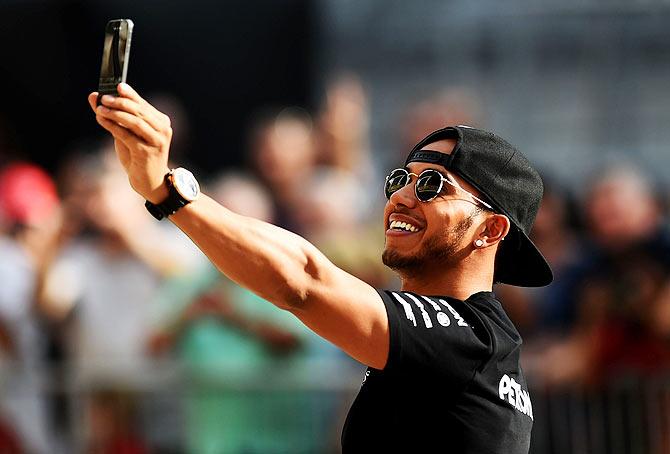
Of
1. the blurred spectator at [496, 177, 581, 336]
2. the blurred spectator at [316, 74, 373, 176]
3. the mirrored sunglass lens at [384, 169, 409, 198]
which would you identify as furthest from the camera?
the blurred spectator at [316, 74, 373, 176]

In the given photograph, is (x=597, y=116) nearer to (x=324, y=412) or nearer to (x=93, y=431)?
(x=324, y=412)

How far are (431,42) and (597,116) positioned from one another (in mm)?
1789

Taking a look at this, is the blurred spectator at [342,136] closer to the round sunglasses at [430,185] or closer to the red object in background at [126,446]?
the red object in background at [126,446]

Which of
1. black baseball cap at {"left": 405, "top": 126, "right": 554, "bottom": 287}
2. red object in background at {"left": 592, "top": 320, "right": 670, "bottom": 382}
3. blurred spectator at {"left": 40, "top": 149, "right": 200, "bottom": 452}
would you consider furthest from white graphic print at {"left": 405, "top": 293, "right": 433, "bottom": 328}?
blurred spectator at {"left": 40, "top": 149, "right": 200, "bottom": 452}

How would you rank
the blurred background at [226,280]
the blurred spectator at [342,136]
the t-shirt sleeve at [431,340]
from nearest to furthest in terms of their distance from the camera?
1. the t-shirt sleeve at [431,340]
2. the blurred background at [226,280]
3. the blurred spectator at [342,136]

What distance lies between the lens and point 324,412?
8422mm

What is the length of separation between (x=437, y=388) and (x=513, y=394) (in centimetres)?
35

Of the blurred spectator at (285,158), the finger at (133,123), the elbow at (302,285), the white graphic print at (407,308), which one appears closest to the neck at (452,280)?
the white graphic print at (407,308)

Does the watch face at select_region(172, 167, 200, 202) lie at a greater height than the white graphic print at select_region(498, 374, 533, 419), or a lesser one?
greater

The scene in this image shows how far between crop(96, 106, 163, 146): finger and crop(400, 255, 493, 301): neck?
1.08m

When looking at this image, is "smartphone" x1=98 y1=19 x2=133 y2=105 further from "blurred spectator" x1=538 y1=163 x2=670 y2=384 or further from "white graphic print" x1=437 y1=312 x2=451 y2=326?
"blurred spectator" x1=538 y1=163 x2=670 y2=384

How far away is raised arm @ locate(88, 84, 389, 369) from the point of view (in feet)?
12.4

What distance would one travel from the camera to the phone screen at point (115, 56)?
12.5 ft

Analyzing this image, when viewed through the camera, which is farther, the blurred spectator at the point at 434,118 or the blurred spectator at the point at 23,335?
the blurred spectator at the point at 434,118
